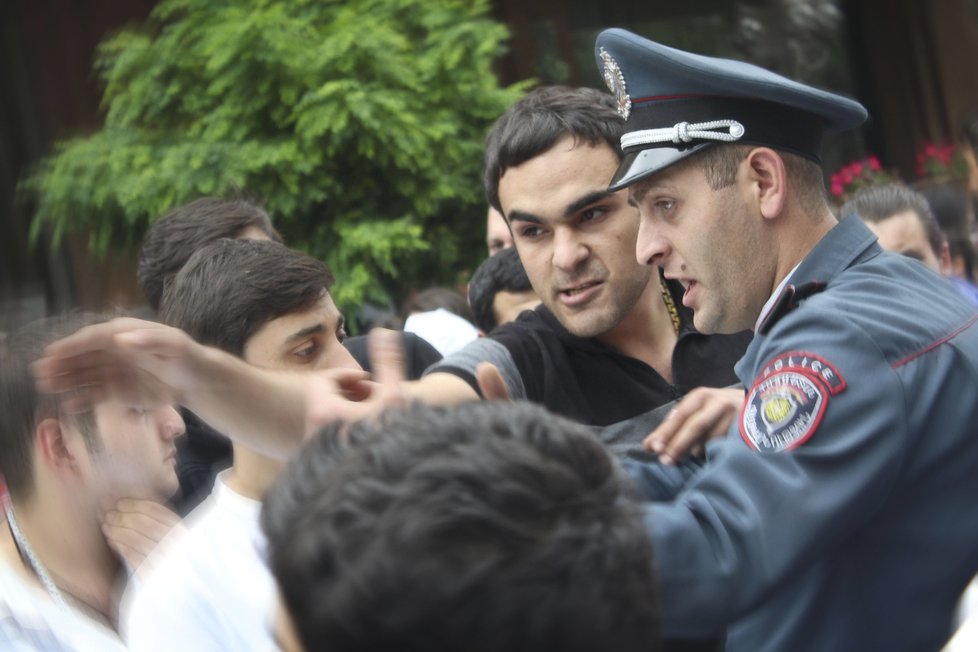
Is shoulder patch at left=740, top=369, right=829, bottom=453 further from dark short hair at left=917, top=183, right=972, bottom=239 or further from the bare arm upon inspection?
dark short hair at left=917, top=183, right=972, bottom=239

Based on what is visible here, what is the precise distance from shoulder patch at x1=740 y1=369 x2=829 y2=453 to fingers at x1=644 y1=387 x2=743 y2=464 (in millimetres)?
94

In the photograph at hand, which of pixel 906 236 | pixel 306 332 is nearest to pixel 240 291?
pixel 306 332

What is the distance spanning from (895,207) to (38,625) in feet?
11.0

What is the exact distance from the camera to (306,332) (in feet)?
8.71

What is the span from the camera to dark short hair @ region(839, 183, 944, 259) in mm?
4430

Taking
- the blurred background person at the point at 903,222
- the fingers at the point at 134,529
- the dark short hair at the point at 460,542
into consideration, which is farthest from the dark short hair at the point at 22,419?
the blurred background person at the point at 903,222

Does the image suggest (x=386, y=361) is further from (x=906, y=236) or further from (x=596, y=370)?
(x=906, y=236)

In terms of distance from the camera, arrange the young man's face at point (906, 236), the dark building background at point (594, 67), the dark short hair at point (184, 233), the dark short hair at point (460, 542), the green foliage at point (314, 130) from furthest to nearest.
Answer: the dark building background at point (594, 67) → the green foliage at point (314, 130) → the young man's face at point (906, 236) → the dark short hair at point (184, 233) → the dark short hair at point (460, 542)

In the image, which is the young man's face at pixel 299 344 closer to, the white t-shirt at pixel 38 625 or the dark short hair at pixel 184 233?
the white t-shirt at pixel 38 625

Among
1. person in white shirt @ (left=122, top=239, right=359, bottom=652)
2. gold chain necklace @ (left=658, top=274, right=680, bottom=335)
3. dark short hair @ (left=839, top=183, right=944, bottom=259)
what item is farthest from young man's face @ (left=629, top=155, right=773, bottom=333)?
dark short hair @ (left=839, top=183, right=944, bottom=259)

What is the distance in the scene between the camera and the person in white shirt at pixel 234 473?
1996mm

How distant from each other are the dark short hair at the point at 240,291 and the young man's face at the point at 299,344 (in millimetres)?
16

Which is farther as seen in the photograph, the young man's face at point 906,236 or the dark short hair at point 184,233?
the young man's face at point 906,236

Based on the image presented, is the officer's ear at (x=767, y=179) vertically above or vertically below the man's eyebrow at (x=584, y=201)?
above
